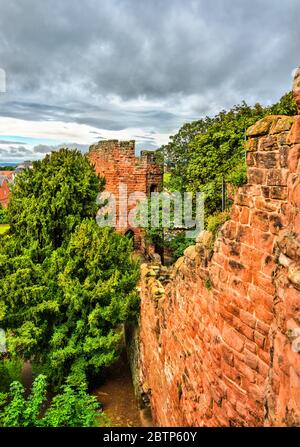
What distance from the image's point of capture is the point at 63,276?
8516mm

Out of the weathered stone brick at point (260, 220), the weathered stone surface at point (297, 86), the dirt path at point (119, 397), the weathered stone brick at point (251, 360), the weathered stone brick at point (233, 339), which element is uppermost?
the weathered stone surface at point (297, 86)

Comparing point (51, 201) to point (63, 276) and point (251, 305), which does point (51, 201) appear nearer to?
point (63, 276)

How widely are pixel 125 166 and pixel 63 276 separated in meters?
10.7

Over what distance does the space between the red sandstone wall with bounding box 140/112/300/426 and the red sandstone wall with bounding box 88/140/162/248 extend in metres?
13.2

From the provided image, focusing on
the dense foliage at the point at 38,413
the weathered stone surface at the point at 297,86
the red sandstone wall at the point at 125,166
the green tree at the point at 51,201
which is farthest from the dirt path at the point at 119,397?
the red sandstone wall at the point at 125,166

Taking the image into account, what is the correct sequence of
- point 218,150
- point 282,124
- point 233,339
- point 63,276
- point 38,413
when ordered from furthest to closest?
point 218,150, point 63,276, point 38,413, point 233,339, point 282,124

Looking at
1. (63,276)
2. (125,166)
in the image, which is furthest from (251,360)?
(125,166)

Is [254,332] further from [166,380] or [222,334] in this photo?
[166,380]

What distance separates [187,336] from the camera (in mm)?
5109

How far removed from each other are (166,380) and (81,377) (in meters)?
2.88

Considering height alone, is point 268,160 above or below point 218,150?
below

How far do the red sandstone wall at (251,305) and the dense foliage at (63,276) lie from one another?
142 inches

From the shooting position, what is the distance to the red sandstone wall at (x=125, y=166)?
18.1m

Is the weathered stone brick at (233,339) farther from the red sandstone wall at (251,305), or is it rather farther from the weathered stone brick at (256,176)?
the weathered stone brick at (256,176)
